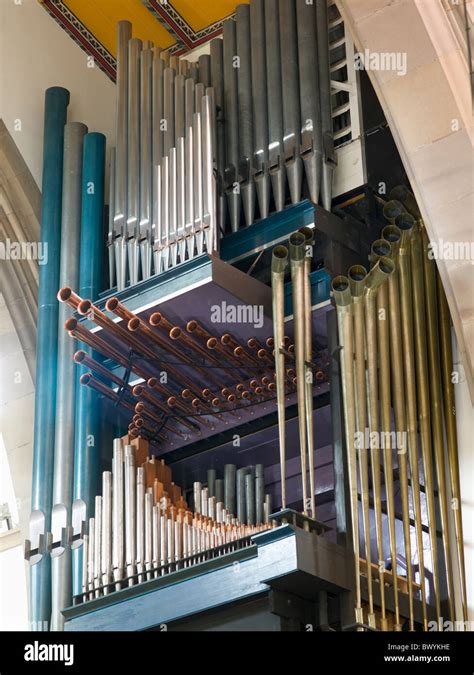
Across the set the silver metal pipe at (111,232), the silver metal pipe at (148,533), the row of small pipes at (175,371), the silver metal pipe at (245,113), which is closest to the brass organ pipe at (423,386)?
the row of small pipes at (175,371)

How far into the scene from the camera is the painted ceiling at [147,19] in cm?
1371

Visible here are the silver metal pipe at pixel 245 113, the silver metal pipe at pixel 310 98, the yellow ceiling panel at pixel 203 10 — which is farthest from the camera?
A: the yellow ceiling panel at pixel 203 10

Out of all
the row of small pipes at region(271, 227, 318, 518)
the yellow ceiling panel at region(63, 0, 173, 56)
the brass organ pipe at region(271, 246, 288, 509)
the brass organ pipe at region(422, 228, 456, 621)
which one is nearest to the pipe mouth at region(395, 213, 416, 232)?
the brass organ pipe at region(422, 228, 456, 621)

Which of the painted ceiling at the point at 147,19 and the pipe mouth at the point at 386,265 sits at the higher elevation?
the painted ceiling at the point at 147,19

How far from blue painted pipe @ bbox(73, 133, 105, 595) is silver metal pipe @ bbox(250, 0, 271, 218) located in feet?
5.25

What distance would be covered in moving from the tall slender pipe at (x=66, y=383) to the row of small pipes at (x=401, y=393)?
2509 mm

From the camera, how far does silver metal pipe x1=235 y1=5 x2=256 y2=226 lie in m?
12.0

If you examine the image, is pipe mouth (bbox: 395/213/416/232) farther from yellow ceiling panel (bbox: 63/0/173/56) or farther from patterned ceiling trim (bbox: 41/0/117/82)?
patterned ceiling trim (bbox: 41/0/117/82)

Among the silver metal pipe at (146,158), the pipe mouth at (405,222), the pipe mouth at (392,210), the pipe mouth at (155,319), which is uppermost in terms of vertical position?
the silver metal pipe at (146,158)

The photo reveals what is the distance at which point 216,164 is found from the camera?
40.0ft

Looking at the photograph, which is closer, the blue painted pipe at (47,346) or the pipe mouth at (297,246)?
the pipe mouth at (297,246)

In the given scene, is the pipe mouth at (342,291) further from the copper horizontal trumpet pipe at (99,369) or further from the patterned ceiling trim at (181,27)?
the patterned ceiling trim at (181,27)

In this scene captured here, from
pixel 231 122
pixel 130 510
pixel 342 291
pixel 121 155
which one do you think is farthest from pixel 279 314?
pixel 121 155

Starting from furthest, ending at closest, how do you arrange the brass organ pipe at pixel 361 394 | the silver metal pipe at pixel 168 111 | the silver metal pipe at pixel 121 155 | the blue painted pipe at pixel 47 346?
the silver metal pipe at pixel 168 111, the silver metal pipe at pixel 121 155, the blue painted pipe at pixel 47 346, the brass organ pipe at pixel 361 394
